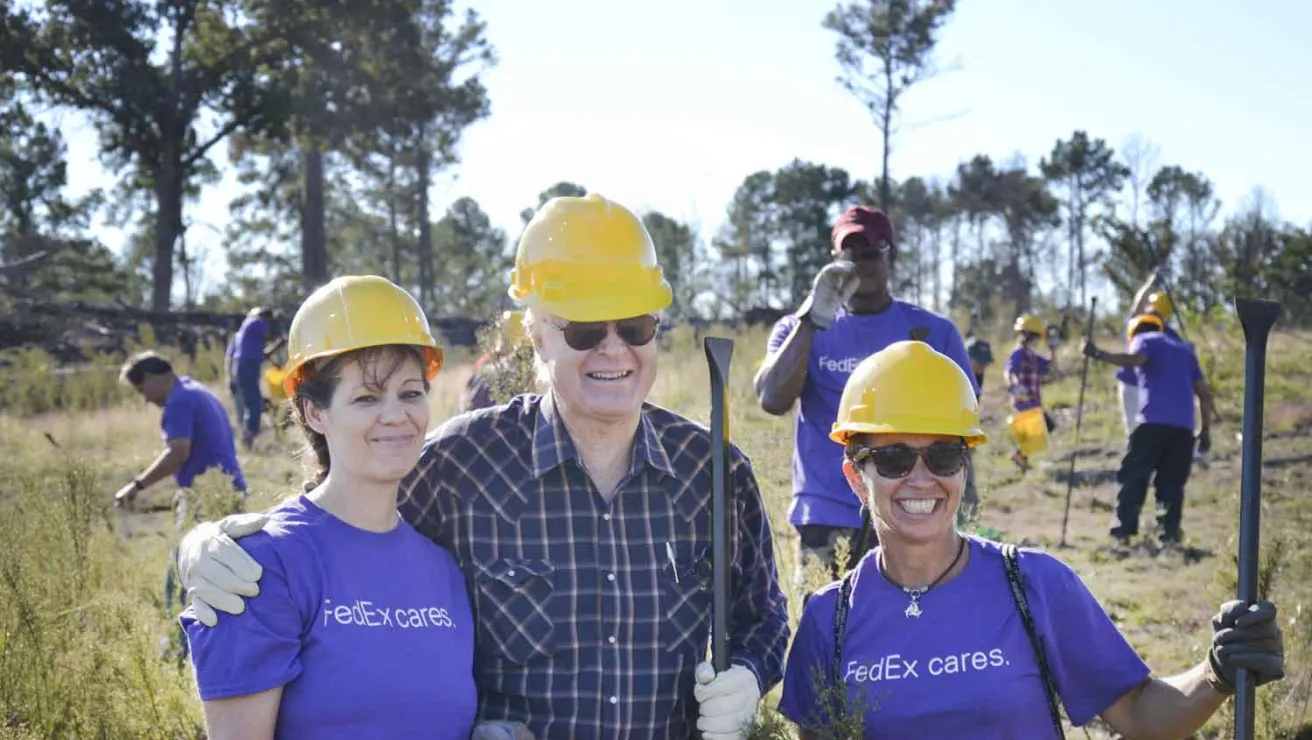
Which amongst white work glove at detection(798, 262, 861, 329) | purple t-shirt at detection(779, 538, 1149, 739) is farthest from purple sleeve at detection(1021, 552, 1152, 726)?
white work glove at detection(798, 262, 861, 329)

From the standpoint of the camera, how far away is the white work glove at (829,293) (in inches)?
172

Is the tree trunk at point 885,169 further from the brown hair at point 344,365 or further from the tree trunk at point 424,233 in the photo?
the brown hair at point 344,365

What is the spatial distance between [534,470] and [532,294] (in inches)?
15.9

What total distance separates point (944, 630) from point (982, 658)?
0.10 m

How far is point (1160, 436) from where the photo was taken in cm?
939

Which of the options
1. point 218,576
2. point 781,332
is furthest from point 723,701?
point 781,332

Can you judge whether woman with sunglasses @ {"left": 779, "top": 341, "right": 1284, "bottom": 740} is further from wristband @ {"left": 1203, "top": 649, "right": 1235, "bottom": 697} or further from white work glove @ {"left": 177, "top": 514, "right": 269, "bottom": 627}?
white work glove @ {"left": 177, "top": 514, "right": 269, "bottom": 627}

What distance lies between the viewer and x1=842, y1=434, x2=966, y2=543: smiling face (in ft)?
8.41

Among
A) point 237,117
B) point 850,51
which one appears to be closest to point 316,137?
point 237,117

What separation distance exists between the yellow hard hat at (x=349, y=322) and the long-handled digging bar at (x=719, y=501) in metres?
0.66

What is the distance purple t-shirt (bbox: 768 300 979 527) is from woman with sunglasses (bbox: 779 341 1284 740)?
1683 mm

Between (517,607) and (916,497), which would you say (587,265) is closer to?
(517,607)

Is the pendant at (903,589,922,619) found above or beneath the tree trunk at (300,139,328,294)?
beneath

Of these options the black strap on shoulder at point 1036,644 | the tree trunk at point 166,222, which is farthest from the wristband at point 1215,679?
the tree trunk at point 166,222
